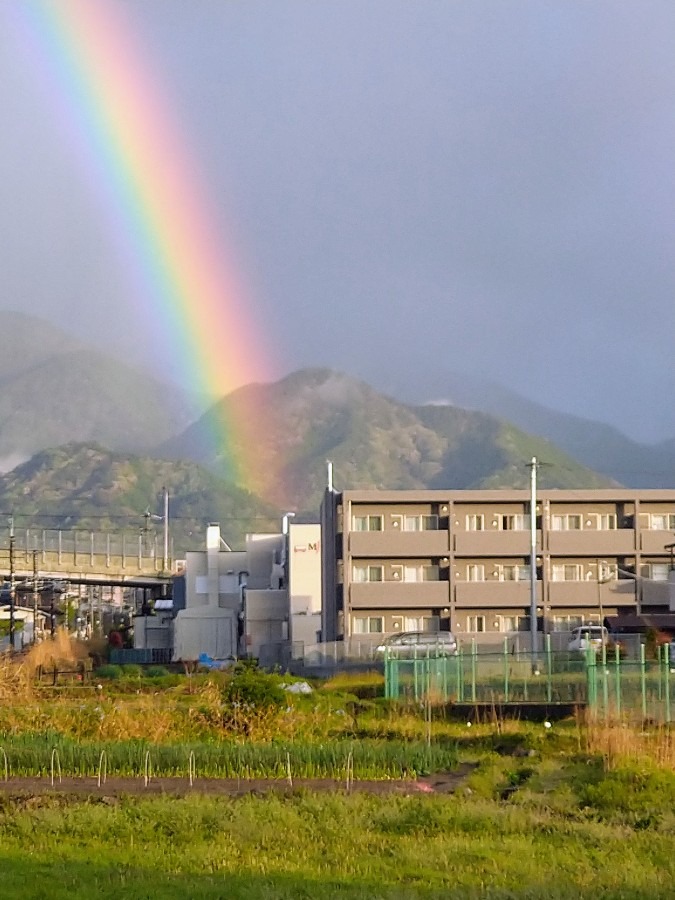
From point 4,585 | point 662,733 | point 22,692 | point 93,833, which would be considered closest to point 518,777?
point 662,733

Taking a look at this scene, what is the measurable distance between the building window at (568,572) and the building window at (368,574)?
894 cm

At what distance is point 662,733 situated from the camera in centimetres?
2144

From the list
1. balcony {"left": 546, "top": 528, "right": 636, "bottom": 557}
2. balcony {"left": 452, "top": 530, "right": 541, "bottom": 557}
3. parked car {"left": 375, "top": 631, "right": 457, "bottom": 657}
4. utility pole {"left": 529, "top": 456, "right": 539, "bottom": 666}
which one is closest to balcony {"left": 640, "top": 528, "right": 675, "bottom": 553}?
balcony {"left": 546, "top": 528, "right": 636, "bottom": 557}

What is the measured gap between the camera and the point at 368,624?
227 feet

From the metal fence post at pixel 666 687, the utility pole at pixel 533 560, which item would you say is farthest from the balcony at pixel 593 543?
the metal fence post at pixel 666 687

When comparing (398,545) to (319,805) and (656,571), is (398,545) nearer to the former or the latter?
(656,571)

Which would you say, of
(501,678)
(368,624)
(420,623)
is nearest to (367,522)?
(368,624)

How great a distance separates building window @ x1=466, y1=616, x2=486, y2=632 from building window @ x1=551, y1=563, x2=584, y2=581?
4.45 m

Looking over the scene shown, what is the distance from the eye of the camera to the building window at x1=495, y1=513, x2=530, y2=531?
228ft

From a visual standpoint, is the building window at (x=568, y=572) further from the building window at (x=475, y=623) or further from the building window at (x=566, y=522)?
the building window at (x=475, y=623)

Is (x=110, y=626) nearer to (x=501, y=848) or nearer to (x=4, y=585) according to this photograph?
(x=4, y=585)

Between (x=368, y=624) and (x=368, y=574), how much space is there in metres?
2.55

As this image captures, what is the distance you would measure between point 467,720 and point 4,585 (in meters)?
88.8

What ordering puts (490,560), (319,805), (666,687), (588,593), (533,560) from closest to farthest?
(319,805) → (666,687) → (533,560) → (588,593) → (490,560)
